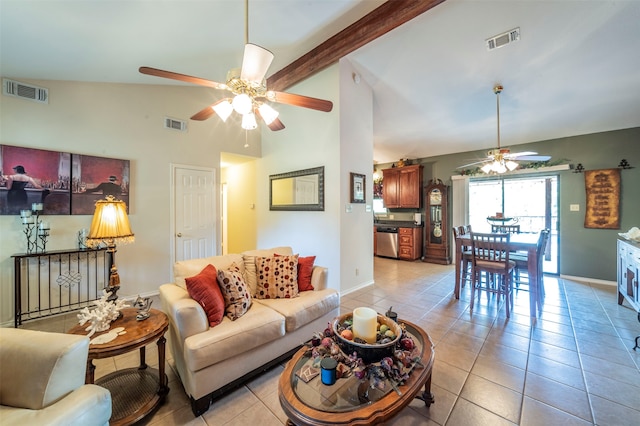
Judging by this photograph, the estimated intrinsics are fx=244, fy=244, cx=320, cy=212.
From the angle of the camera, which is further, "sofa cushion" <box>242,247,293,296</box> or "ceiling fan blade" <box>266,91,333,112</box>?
"sofa cushion" <box>242,247,293,296</box>

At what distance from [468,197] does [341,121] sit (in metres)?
3.95

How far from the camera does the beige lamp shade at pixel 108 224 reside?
178 centimetres

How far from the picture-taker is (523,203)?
207 inches

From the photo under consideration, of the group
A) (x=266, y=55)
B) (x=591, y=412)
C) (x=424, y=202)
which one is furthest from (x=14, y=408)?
(x=424, y=202)

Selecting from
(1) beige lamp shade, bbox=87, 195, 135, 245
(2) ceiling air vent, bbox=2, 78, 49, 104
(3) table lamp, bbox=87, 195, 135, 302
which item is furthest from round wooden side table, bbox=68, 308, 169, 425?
(2) ceiling air vent, bbox=2, 78, 49, 104

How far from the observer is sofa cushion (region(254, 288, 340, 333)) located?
2060mm

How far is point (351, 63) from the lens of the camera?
372cm

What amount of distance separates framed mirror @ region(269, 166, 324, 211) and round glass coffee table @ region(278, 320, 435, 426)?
2.80 m

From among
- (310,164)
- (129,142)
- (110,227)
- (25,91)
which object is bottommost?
(110,227)

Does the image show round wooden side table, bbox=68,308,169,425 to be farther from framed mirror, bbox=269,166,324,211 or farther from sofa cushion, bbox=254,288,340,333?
framed mirror, bbox=269,166,324,211

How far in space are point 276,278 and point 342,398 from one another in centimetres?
132

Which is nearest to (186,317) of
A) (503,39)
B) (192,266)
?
(192,266)

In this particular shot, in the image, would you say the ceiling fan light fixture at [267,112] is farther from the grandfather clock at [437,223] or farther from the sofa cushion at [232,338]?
the grandfather clock at [437,223]

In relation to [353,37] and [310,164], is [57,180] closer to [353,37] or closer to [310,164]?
[310,164]
